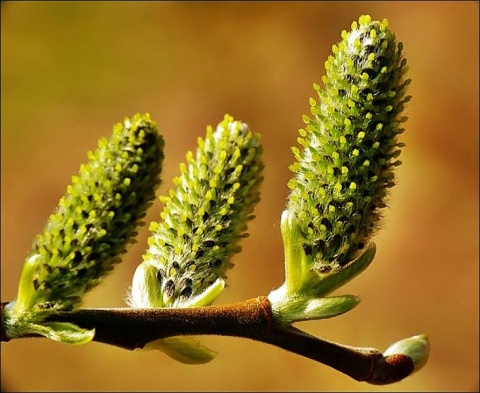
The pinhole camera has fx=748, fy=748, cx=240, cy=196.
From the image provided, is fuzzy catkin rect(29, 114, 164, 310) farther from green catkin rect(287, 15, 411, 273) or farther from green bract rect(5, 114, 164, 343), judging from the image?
green catkin rect(287, 15, 411, 273)

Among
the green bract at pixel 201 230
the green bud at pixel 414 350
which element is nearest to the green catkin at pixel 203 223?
the green bract at pixel 201 230

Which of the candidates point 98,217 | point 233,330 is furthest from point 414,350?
point 98,217

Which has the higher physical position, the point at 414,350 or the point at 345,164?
the point at 345,164

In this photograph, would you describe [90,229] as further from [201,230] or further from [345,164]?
[345,164]

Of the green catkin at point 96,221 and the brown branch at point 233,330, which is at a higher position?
the green catkin at point 96,221

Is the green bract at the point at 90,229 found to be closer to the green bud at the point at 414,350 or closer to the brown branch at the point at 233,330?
the brown branch at the point at 233,330
